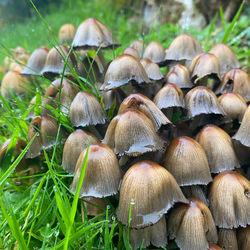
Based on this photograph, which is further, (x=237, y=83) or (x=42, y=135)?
(x=237, y=83)

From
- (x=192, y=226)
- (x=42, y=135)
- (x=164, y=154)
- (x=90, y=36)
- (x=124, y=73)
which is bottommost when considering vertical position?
(x=192, y=226)

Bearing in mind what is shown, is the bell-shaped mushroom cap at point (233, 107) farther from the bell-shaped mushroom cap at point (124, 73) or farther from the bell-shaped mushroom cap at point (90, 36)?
the bell-shaped mushroom cap at point (90, 36)

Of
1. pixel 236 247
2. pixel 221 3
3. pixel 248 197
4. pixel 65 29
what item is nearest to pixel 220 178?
pixel 248 197

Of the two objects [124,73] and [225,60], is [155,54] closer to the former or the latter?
[225,60]

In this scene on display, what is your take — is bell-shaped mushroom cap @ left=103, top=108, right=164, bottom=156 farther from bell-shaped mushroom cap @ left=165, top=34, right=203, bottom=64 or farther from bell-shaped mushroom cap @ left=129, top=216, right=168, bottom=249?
bell-shaped mushroom cap @ left=165, top=34, right=203, bottom=64

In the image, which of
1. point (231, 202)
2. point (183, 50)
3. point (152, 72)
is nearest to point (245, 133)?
point (231, 202)
